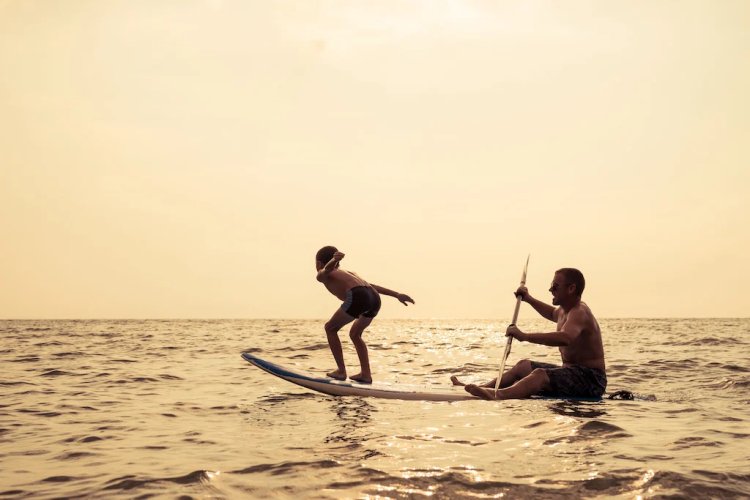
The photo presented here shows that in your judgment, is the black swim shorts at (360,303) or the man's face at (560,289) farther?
the black swim shorts at (360,303)

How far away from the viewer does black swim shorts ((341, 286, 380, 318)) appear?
9406 millimetres

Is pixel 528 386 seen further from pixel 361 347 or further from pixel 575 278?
pixel 361 347

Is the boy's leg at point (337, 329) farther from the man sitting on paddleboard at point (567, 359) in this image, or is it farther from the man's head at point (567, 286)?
the man's head at point (567, 286)

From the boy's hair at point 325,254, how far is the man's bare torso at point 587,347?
3.63 m

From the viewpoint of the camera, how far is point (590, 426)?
618cm

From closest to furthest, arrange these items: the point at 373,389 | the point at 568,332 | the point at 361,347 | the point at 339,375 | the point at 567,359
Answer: the point at 568,332 < the point at 567,359 < the point at 373,389 < the point at 361,347 < the point at 339,375

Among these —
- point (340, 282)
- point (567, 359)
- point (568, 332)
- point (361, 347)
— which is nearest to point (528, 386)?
point (567, 359)

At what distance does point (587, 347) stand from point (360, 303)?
11.2 feet

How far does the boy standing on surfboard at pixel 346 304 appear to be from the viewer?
9414mm

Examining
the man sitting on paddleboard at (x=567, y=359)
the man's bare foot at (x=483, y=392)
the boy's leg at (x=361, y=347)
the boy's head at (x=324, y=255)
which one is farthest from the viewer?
the boy's head at (x=324, y=255)

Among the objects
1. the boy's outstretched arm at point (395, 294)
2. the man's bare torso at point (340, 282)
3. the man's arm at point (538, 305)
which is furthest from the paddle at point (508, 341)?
the man's bare torso at point (340, 282)

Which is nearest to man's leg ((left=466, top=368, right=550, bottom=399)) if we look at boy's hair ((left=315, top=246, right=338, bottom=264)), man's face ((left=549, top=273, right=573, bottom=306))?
man's face ((left=549, top=273, right=573, bottom=306))

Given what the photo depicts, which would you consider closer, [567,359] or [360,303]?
[567,359]

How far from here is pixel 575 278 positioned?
8.27 metres
